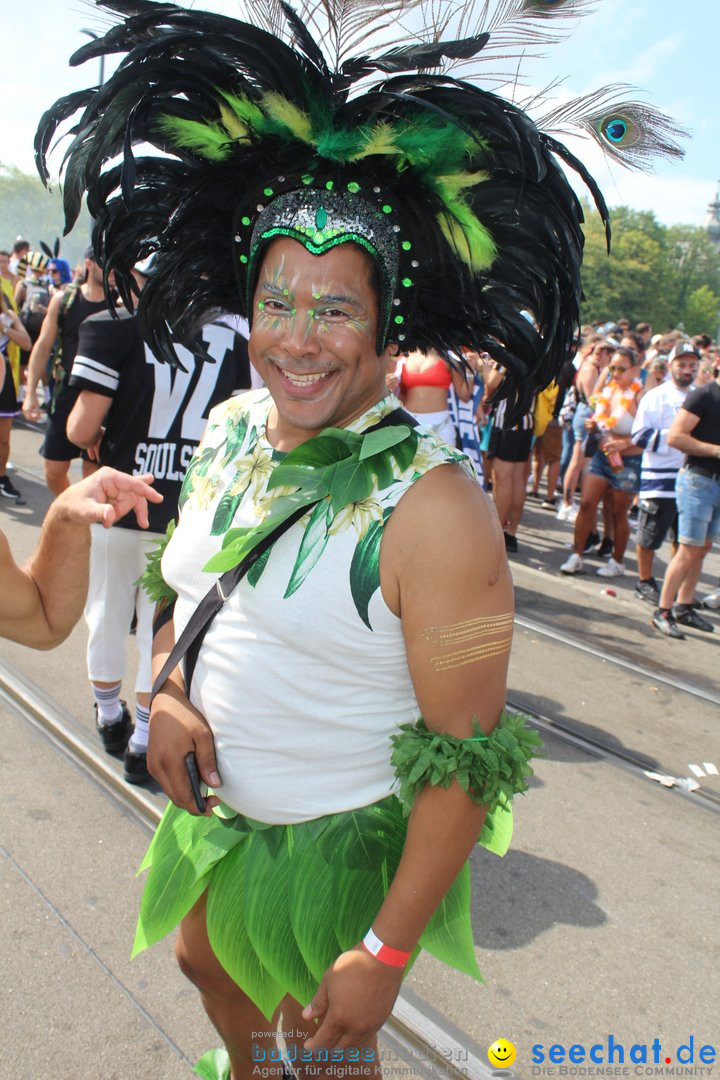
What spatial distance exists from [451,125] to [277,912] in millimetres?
1501

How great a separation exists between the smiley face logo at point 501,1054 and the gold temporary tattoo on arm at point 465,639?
4.97ft

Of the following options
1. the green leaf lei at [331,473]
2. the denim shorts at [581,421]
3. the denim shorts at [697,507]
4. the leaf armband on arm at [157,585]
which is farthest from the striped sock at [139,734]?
the denim shorts at [581,421]

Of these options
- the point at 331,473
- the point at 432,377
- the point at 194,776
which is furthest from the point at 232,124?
the point at 432,377

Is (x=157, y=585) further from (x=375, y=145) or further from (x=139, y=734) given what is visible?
(x=139, y=734)

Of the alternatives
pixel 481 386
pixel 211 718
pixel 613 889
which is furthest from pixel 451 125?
pixel 481 386

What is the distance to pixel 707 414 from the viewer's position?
5.99 metres

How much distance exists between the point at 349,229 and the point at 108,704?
8.65 ft

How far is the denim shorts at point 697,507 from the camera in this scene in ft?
19.8

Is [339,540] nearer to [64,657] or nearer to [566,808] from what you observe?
[566,808]

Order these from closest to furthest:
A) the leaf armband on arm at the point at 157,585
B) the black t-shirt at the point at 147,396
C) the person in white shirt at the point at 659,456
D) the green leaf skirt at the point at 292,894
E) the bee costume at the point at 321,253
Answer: the bee costume at the point at 321,253
the green leaf skirt at the point at 292,894
the leaf armband on arm at the point at 157,585
the black t-shirt at the point at 147,396
the person in white shirt at the point at 659,456

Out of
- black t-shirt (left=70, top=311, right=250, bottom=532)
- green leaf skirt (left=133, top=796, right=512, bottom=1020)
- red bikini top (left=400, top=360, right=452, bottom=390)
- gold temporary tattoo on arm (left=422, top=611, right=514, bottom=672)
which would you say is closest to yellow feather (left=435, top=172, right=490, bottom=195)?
gold temporary tattoo on arm (left=422, top=611, right=514, bottom=672)

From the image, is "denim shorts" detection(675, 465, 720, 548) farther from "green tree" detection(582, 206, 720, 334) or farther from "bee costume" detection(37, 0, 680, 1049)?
"green tree" detection(582, 206, 720, 334)

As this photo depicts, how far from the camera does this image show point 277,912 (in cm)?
169

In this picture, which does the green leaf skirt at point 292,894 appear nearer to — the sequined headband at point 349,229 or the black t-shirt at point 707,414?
the sequined headband at point 349,229
